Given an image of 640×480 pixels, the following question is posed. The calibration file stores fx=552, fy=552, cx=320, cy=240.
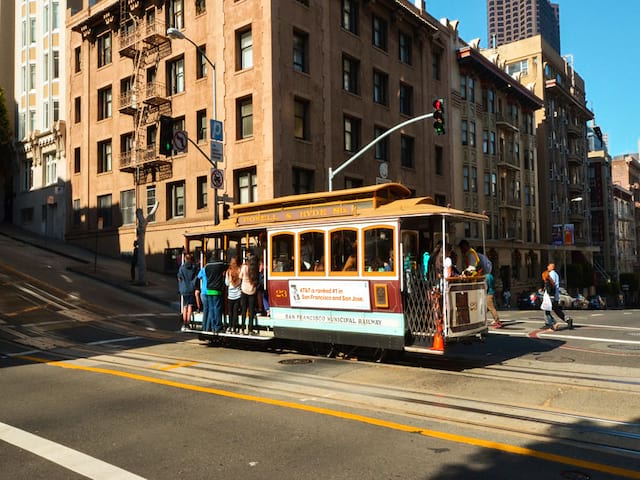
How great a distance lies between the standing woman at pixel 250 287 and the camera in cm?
1217

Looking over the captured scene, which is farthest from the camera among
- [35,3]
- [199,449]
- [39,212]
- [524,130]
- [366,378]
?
[524,130]

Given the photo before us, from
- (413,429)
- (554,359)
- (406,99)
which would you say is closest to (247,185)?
(406,99)

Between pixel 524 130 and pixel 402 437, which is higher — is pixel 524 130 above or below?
above

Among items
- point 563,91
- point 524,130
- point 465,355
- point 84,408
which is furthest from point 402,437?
point 563,91

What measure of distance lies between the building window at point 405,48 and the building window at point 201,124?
45.2ft

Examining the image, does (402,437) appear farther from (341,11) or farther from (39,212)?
(39,212)

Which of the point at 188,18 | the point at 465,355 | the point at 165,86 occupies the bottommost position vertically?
the point at 465,355

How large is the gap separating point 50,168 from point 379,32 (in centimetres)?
2716

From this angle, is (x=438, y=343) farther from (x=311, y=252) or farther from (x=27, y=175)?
(x=27, y=175)

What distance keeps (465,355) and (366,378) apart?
307 cm

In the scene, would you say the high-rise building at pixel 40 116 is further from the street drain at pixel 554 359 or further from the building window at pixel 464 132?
the street drain at pixel 554 359

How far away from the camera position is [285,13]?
89.9ft

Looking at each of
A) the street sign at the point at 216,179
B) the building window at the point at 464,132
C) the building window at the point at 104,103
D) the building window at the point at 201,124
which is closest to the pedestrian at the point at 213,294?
the street sign at the point at 216,179

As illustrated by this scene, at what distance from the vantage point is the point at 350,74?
31734mm
